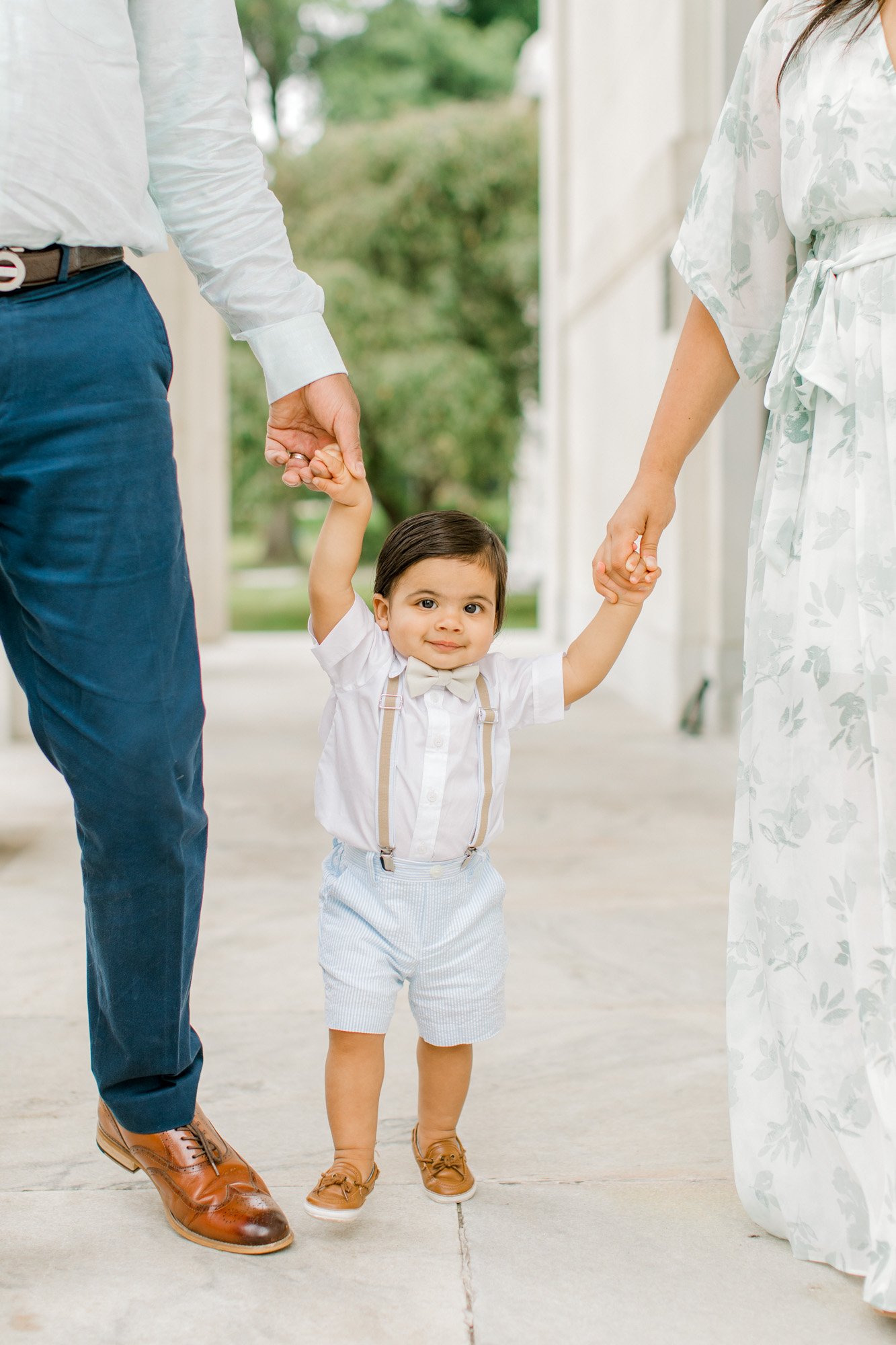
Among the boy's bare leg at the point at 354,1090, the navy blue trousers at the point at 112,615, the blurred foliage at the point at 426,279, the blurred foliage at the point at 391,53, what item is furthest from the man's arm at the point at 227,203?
the blurred foliage at the point at 391,53

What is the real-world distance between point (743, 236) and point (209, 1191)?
154 centimetres

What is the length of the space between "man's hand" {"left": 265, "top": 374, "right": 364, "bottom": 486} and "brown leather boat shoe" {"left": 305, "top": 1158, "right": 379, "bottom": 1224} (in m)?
0.97

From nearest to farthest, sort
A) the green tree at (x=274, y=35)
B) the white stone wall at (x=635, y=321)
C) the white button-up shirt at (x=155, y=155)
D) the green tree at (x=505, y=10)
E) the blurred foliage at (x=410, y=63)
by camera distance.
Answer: the white button-up shirt at (x=155, y=155)
the white stone wall at (x=635, y=321)
the blurred foliage at (x=410, y=63)
the green tree at (x=274, y=35)
the green tree at (x=505, y=10)

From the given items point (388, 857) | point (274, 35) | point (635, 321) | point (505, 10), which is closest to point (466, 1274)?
point (388, 857)

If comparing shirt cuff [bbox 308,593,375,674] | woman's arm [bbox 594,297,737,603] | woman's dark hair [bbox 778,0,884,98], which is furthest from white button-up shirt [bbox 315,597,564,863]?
woman's dark hair [bbox 778,0,884,98]

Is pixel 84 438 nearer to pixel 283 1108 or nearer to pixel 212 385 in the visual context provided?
pixel 283 1108

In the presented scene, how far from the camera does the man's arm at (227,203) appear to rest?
197 cm

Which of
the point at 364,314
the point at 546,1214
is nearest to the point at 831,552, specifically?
the point at 546,1214

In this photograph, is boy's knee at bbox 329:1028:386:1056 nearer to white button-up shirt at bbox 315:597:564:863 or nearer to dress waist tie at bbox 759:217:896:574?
white button-up shirt at bbox 315:597:564:863

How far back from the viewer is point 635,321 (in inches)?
326

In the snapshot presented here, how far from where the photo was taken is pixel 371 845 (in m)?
2.15

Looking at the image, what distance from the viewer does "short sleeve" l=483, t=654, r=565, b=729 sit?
2207 millimetres

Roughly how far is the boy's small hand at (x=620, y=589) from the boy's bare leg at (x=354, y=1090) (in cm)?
72

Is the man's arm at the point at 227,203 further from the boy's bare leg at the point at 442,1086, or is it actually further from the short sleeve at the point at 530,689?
the boy's bare leg at the point at 442,1086
